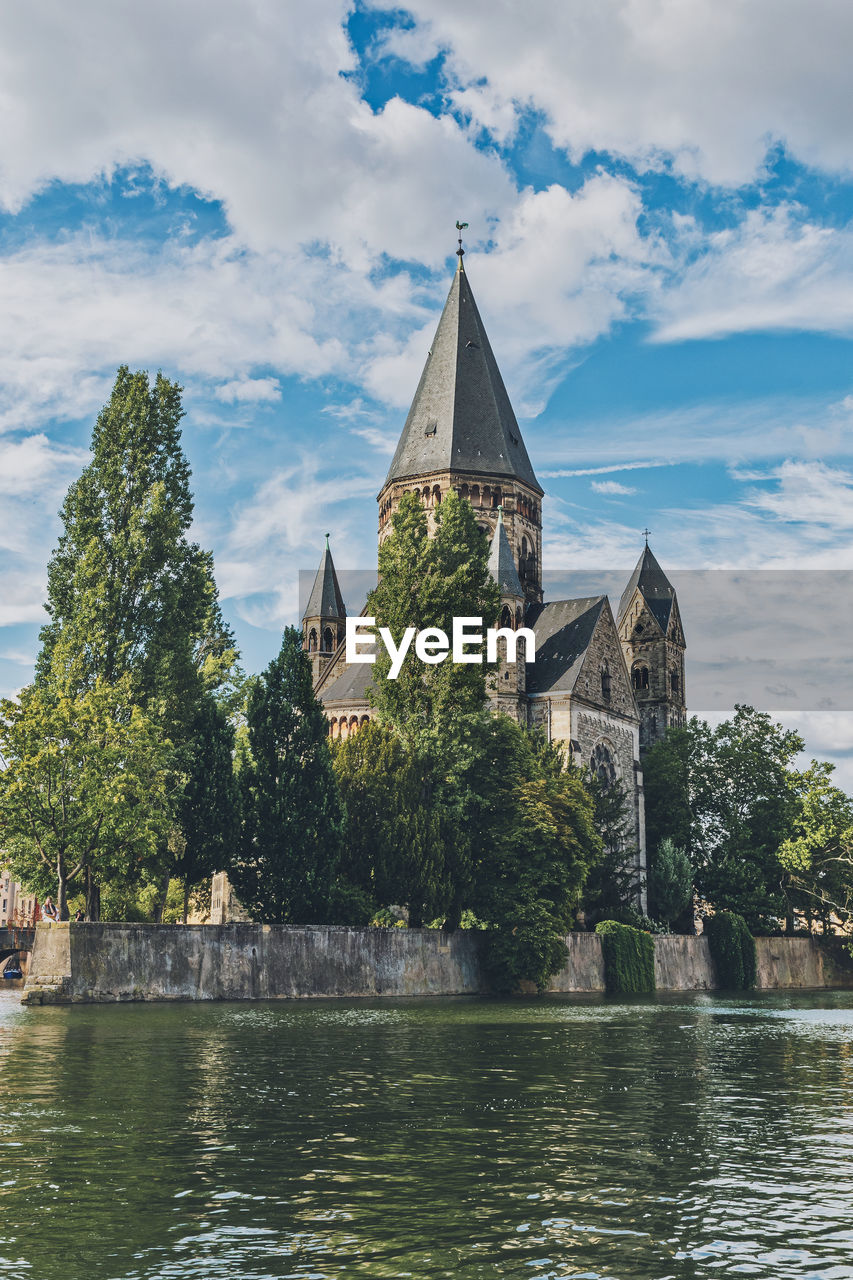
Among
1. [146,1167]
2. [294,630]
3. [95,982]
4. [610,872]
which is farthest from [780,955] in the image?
[146,1167]

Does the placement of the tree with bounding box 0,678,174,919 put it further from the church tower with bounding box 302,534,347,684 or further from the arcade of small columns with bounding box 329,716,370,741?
the church tower with bounding box 302,534,347,684

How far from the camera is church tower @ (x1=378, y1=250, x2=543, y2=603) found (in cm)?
8244

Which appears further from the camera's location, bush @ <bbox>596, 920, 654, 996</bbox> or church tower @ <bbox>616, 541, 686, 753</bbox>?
church tower @ <bbox>616, 541, 686, 753</bbox>

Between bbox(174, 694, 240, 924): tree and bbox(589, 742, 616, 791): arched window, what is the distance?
3205cm

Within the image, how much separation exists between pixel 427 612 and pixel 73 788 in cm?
1624

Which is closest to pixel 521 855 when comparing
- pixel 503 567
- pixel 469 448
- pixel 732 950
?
pixel 732 950

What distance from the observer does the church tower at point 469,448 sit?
270 ft

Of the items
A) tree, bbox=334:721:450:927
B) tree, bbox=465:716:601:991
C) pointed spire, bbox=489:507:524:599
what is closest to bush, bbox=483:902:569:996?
tree, bbox=465:716:601:991

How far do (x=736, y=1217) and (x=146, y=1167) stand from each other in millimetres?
4697

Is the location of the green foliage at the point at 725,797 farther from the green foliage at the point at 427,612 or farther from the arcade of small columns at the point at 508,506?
the green foliage at the point at 427,612

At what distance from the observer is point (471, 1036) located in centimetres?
2558

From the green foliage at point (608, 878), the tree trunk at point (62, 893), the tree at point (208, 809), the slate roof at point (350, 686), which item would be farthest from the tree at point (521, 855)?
the slate roof at point (350, 686)

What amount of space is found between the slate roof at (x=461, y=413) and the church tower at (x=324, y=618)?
42.0ft

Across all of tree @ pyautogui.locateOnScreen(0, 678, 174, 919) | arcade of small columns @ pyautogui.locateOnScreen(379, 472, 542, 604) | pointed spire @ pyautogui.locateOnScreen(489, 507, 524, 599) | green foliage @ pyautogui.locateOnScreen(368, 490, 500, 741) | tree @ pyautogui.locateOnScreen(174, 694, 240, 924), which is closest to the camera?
tree @ pyautogui.locateOnScreen(0, 678, 174, 919)
